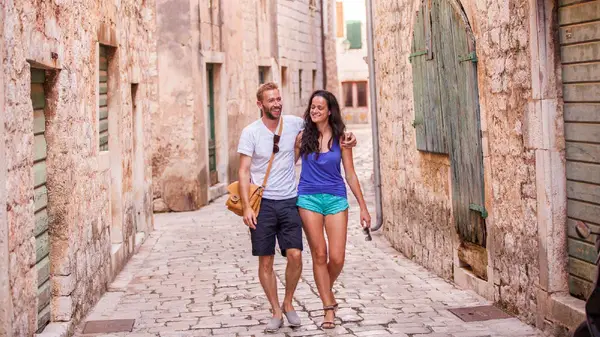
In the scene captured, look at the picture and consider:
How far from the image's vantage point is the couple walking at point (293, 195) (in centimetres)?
705

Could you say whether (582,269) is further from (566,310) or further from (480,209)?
(480,209)

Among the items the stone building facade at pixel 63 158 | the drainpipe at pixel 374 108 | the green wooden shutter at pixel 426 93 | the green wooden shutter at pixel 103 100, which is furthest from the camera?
the drainpipe at pixel 374 108

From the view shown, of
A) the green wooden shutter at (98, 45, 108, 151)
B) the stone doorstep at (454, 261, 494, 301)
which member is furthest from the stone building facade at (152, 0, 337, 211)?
the stone doorstep at (454, 261, 494, 301)

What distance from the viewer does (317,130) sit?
7.20 metres

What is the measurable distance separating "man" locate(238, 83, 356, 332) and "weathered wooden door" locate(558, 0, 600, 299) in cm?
152

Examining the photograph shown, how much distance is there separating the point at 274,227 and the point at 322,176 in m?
0.49

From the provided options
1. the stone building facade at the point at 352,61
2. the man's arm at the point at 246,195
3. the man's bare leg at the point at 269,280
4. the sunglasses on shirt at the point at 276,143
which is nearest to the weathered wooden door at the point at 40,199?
the man's arm at the point at 246,195

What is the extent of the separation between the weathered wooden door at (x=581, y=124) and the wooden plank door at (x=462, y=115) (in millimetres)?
1431

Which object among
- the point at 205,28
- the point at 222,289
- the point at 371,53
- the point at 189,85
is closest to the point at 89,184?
the point at 222,289

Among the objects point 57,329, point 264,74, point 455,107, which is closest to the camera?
point 57,329

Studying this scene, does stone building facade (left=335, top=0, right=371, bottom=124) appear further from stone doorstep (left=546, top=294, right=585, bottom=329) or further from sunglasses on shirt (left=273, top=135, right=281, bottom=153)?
stone doorstep (left=546, top=294, right=585, bottom=329)

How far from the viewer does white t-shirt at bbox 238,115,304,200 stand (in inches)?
278

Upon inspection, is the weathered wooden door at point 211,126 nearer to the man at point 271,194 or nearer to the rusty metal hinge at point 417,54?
the rusty metal hinge at point 417,54

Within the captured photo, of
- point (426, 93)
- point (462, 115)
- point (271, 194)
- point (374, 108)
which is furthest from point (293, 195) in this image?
point (374, 108)
